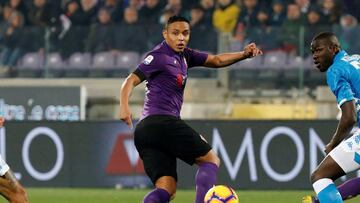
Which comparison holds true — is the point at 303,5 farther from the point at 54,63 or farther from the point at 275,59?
the point at 54,63

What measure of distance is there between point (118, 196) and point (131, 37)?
15.5 feet

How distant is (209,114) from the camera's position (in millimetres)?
20453

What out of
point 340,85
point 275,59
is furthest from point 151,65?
point 275,59

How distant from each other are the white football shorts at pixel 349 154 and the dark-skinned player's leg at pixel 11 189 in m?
3.14

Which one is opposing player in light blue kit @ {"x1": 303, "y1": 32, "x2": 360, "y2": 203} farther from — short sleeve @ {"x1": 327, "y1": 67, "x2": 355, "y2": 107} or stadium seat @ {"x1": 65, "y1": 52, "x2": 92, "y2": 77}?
stadium seat @ {"x1": 65, "y1": 52, "x2": 92, "y2": 77}

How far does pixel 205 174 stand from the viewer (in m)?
10.1

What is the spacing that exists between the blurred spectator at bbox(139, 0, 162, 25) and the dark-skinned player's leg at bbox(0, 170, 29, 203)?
1083 cm

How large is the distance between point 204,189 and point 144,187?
814cm

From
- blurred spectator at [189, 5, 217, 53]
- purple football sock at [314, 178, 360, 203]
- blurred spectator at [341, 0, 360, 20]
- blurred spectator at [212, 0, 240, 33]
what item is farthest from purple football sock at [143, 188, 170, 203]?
blurred spectator at [341, 0, 360, 20]

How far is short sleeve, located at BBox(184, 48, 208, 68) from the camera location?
10.5 metres

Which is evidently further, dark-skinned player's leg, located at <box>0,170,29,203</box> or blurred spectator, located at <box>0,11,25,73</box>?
blurred spectator, located at <box>0,11,25,73</box>

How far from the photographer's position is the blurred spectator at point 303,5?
65.6 ft

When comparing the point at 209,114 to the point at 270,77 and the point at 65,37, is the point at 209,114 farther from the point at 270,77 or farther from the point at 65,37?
the point at 65,37

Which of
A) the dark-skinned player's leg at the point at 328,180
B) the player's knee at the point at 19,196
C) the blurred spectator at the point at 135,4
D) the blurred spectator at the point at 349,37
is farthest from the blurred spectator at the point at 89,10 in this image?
the dark-skinned player's leg at the point at 328,180
